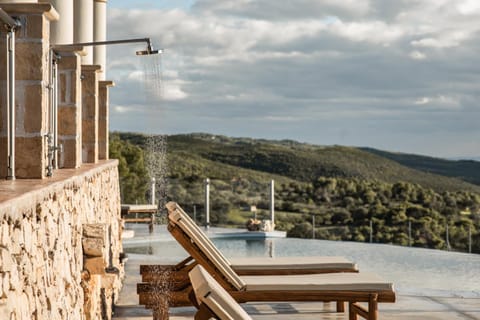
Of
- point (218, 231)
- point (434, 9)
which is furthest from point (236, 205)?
point (434, 9)

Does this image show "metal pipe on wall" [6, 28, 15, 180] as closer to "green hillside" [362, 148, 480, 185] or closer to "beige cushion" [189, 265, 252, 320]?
"beige cushion" [189, 265, 252, 320]

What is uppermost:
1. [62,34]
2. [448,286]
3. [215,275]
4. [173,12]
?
[173,12]

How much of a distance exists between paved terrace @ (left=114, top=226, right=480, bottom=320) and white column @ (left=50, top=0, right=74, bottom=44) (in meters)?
2.26

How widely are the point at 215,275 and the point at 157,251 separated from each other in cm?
755

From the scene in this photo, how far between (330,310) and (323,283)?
4.88 ft

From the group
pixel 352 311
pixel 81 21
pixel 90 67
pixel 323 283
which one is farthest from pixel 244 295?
pixel 81 21

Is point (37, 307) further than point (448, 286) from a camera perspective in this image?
No

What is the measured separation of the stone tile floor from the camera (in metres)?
7.01

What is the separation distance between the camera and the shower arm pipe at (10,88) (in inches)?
161

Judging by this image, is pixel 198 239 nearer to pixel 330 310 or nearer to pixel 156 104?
pixel 156 104

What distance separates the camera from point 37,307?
320 centimetres

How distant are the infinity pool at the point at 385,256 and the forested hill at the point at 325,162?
24.7 meters

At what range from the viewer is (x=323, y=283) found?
233 inches

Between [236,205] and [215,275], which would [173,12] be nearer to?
[236,205]
